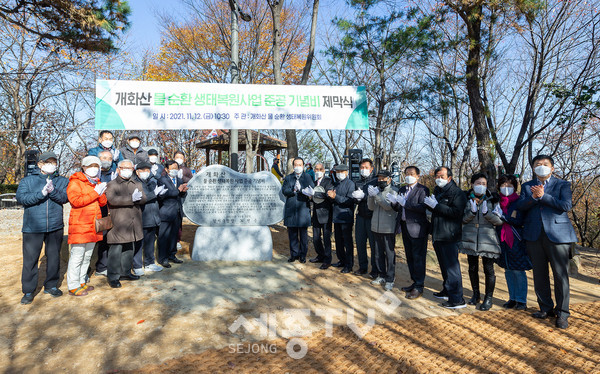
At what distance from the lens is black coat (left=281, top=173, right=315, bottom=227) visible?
5.66 metres

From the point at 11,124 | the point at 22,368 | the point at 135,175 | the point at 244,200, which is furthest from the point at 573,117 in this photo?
the point at 11,124

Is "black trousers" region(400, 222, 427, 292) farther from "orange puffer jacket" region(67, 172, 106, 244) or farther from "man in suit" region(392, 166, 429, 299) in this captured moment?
"orange puffer jacket" region(67, 172, 106, 244)

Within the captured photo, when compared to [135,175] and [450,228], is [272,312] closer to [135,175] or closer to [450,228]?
[450,228]

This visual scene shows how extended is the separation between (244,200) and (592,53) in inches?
336

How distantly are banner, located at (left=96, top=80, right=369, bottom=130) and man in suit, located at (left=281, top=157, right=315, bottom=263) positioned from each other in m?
1.09

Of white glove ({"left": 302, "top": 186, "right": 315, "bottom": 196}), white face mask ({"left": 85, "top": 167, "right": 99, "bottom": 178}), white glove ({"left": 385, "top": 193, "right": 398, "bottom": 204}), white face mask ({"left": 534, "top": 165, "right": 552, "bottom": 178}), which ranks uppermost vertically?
white face mask ({"left": 534, "top": 165, "right": 552, "bottom": 178})

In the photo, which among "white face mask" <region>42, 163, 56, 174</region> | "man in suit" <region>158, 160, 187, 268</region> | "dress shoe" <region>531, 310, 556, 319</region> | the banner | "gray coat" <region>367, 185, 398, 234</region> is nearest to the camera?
"dress shoe" <region>531, 310, 556, 319</region>

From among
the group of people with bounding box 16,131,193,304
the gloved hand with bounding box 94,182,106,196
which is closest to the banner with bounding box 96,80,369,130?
the group of people with bounding box 16,131,193,304

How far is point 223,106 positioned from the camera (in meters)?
6.13

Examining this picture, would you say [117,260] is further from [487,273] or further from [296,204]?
[487,273]

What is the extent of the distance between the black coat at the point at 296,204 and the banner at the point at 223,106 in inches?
45.2

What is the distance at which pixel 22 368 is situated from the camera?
8.71ft

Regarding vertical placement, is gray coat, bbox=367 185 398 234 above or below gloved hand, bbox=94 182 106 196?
below

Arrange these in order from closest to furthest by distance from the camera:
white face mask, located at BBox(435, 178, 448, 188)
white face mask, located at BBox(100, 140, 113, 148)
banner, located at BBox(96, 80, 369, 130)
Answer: white face mask, located at BBox(435, 178, 448, 188) → white face mask, located at BBox(100, 140, 113, 148) → banner, located at BBox(96, 80, 369, 130)
